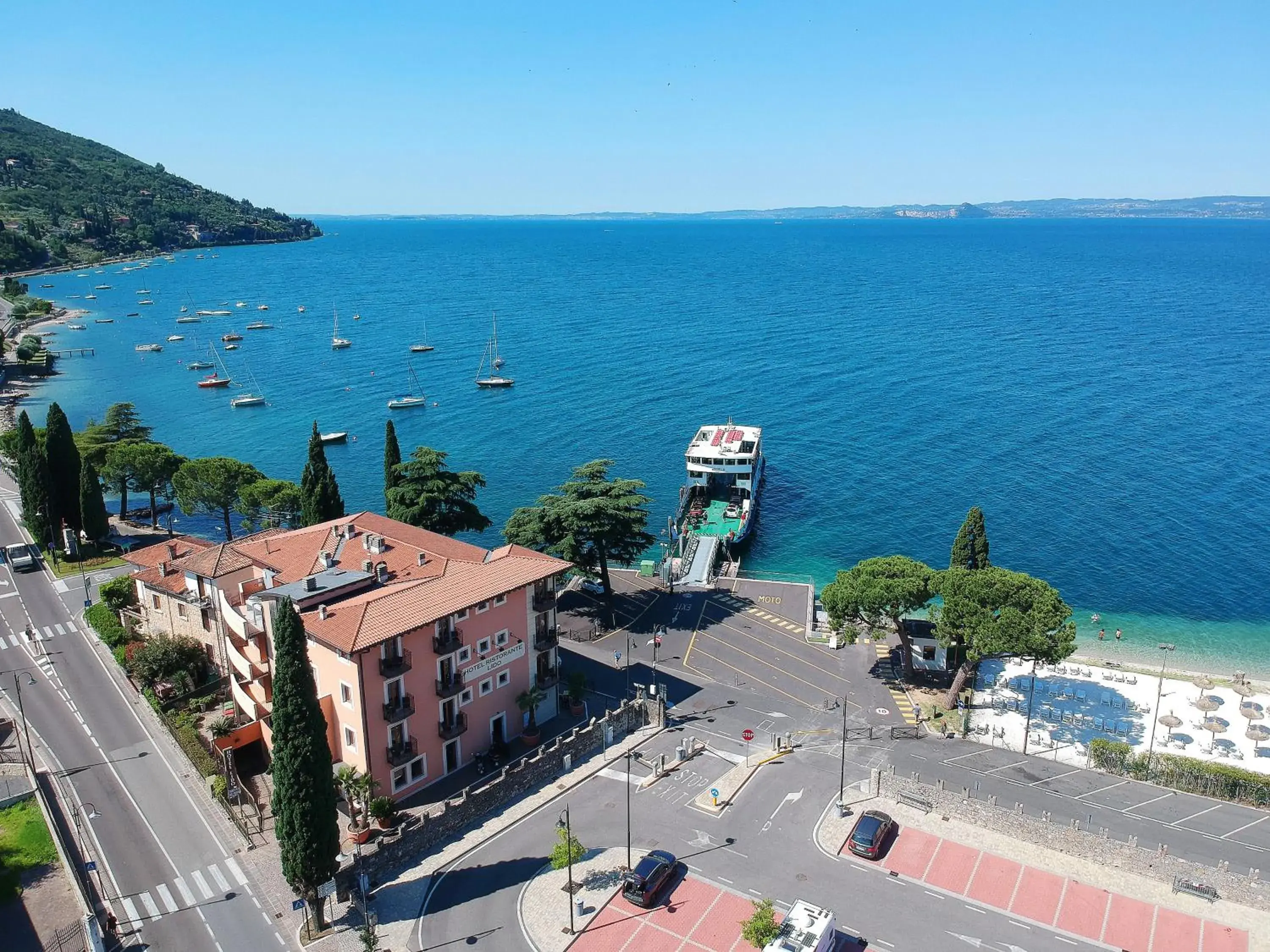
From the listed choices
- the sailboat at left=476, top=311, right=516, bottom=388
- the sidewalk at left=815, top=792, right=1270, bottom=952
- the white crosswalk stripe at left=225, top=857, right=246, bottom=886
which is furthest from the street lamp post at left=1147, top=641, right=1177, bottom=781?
the sailboat at left=476, top=311, right=516, bottom=388

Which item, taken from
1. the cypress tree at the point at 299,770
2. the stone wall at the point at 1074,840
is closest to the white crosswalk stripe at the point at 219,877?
the cypress tree at the point at 299,770

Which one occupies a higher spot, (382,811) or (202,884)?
(382,811)

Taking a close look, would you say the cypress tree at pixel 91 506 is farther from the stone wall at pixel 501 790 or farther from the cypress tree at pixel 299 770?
the cypress tree at pixel 299 770

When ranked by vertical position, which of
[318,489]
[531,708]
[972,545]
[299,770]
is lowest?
[531,708]

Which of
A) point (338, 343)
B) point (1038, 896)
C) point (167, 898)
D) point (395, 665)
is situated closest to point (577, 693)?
point (395, 665)

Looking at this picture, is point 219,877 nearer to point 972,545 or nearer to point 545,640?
point 545,640

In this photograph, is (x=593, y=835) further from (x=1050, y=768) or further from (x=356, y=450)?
(x=356, y=450)

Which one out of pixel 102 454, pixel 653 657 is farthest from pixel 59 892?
pixel 102 454
